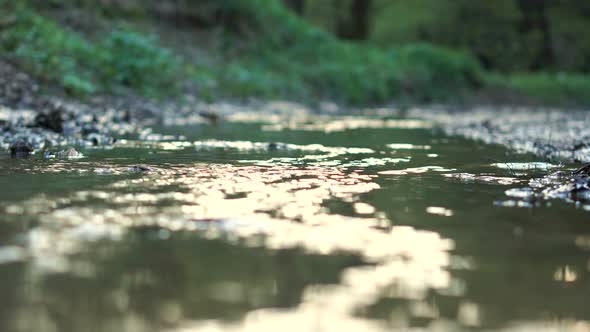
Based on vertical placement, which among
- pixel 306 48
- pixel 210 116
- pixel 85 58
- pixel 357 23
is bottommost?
pixel 210 116

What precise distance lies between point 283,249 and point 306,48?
21.2 metres

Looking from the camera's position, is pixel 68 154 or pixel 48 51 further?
pixel 48 51

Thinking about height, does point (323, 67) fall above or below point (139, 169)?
above

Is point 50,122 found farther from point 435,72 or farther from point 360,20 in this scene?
point 360,20

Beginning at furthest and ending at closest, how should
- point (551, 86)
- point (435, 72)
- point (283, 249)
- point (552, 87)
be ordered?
point (551, 86)
point (552, 87)
point (435, 72)
point (283, 249)

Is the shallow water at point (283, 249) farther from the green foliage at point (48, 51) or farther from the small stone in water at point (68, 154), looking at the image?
the green foliage at point (48, 51)

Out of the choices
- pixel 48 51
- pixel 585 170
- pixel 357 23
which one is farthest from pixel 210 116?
pixel 357 23

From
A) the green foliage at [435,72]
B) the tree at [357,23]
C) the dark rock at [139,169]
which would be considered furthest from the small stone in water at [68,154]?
the tree at [357,23]

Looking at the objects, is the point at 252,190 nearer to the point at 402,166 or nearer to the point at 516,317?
the point at 402,166

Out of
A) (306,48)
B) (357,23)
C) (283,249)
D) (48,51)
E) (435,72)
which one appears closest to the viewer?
(283,249)

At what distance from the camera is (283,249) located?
3.27 metres

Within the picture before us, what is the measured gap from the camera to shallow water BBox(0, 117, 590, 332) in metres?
2.41

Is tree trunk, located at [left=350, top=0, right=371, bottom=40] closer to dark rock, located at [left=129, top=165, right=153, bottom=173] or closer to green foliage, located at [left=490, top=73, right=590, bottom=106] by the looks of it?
green foliage, located at [left=490, top=73, right=590, bottom=106]

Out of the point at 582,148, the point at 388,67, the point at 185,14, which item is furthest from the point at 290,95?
the point at 582,148
